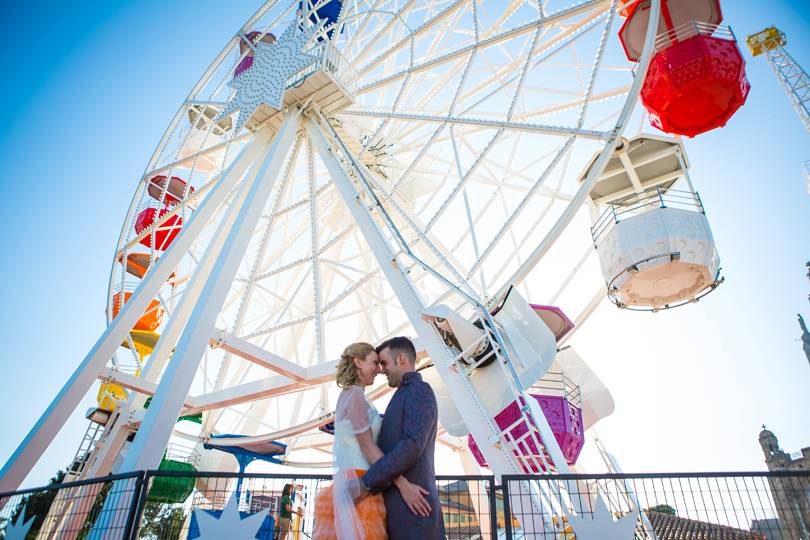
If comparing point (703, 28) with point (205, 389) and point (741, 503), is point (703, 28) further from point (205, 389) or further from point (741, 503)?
point (205, 389)

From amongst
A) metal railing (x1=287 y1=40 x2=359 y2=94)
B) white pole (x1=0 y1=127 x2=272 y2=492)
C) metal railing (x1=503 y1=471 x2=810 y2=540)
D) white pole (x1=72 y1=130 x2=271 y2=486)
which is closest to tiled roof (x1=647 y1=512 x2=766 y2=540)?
metal railing (x1=503 y1=471 x2=810 y2=540)

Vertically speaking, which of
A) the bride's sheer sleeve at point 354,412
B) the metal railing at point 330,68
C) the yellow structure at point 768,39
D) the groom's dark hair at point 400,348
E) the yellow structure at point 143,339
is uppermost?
the yellow structure at point 768,39

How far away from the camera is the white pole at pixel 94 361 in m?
6.94

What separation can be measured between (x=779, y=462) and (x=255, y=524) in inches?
1766

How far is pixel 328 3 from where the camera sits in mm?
12383

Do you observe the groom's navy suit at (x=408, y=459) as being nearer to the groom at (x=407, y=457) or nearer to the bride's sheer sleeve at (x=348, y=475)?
the groom at (x=407, y=457)

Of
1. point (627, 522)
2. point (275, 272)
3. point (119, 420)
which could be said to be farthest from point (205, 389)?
point (627, 522)

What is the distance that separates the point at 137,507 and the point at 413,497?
7.20 ft

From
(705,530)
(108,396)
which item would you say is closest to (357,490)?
(705,530)

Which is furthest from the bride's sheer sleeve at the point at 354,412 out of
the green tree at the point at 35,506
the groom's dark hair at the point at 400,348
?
the green tree at the point at 35,506

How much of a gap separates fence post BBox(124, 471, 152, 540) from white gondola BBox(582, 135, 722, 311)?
309 inches

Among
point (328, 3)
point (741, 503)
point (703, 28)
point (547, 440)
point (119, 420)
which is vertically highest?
point (328, 3)

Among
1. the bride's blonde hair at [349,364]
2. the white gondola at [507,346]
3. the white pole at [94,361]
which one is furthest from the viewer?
the white pole at [94,361]

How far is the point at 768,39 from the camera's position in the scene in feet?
129
